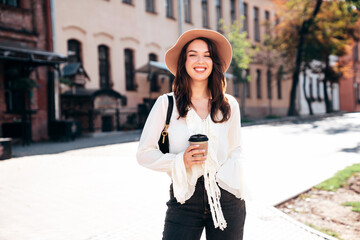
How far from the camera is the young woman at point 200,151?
88.2 inches

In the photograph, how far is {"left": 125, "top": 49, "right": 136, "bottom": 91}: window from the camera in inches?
852

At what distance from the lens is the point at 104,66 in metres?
20.3

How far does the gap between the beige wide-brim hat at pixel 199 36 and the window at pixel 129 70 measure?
19168 millimetres

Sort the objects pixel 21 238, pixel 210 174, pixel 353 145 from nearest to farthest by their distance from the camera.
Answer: pixel 210 174, pixel 21 238, pixel 353 145

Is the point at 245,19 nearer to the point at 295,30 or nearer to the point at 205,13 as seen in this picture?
the point at 295,30

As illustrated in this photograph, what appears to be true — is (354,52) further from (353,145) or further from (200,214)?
(200,214)

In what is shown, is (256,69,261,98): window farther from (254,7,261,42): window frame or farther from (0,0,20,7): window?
(0,0,20,7): window

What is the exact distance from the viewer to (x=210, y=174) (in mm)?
2264

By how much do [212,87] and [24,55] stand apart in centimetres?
1246

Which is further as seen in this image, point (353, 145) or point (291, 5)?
point (291, 5)

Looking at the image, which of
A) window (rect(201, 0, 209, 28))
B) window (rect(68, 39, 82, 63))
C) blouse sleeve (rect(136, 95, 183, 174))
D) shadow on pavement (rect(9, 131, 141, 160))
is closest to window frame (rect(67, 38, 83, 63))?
window (rect(68, 39, 82, 63))

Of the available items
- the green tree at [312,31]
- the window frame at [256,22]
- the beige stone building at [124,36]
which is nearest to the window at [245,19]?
the window frame at [256,22]

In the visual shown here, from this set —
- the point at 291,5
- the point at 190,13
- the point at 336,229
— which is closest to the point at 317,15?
the point at 291,5

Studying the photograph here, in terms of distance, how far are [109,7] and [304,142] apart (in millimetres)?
12128
